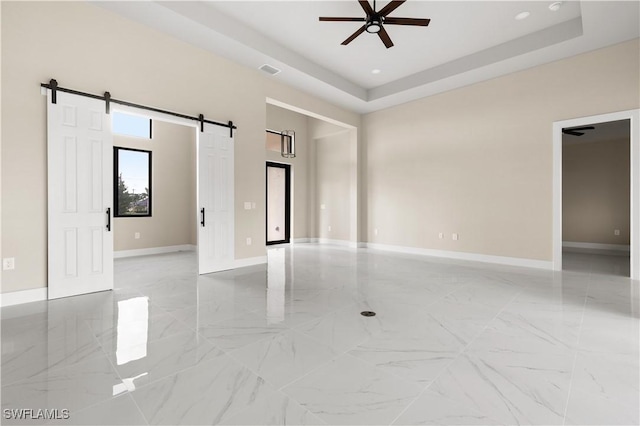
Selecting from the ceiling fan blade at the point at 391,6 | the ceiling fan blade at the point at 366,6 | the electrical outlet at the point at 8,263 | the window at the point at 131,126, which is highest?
the ceiling fan blade at the point at 366,6

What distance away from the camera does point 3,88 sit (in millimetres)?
3182

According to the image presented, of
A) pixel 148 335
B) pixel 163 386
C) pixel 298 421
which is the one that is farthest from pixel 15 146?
pixel 298 421

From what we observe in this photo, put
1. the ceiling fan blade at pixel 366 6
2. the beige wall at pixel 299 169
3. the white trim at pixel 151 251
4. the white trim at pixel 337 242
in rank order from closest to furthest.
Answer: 1. the ceiling fan blade at pixel 366 6
2. the white trim at pixel 151 251
3. the white trim at pixel 337 242
4. the beige wall at pixel 299 169

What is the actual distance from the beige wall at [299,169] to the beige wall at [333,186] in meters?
0.38

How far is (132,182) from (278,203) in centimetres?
384

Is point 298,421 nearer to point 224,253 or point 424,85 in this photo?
point 224,253

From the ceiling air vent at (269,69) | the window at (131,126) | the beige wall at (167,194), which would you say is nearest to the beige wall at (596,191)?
the ceiling air vent at (269,69)

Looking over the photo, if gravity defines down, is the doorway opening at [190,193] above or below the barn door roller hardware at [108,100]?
below

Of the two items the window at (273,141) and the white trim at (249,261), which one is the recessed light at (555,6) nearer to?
the white trim at (249,261)

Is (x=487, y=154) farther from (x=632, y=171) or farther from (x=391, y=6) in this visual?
(x=391, y=6)

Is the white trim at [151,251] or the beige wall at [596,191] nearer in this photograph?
the white trim at [151,251]

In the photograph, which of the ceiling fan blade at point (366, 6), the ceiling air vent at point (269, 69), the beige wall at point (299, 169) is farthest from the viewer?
the beige wall at point (299, 169)

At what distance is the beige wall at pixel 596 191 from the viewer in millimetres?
7789

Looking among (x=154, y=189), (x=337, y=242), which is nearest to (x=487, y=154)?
(x=337, y=242)
